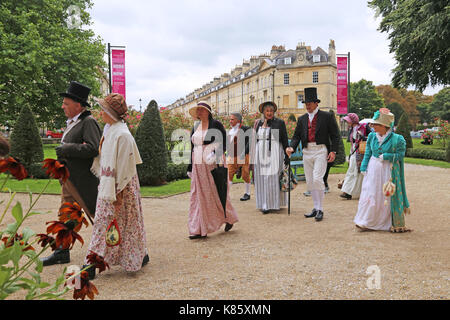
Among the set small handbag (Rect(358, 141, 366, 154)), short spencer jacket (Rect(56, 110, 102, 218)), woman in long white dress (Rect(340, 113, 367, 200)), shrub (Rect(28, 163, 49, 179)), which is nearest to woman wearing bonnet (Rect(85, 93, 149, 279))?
short spencer jacket (Rect(56, 110, 102, 218))

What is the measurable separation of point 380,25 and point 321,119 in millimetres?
A: 16839

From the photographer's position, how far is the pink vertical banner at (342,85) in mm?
25442

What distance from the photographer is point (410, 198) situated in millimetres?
8875

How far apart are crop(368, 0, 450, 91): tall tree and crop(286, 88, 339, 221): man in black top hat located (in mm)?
11621

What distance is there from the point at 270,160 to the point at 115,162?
4269 millimetres

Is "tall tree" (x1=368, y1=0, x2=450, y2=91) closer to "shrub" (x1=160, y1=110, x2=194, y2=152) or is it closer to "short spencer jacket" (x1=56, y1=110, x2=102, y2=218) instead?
"shrub" (x1=160, y1=110, x2=194, y2=152)

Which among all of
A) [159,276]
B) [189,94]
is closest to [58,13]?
[159,276]

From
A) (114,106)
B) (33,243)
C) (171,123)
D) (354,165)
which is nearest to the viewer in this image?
(33,243)

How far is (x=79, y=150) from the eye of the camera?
412cm

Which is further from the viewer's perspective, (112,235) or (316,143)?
(316,143)

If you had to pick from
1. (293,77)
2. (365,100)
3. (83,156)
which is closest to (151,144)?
(83,156)

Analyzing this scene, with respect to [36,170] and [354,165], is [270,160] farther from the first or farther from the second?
[36,170]

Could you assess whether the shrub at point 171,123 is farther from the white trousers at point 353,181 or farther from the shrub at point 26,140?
the white trousers at point 353,181
